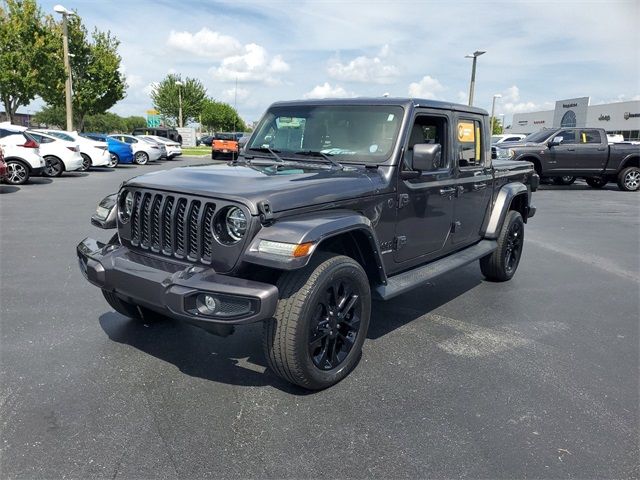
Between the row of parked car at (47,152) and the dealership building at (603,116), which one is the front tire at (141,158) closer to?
the row of parked car at (47,152)

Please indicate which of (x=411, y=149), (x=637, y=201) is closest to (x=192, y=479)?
(x=411, y=149)

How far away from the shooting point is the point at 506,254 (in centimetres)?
599

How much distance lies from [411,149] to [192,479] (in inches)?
114

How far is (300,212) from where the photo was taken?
10.5 ft

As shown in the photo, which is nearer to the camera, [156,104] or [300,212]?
[300,212]

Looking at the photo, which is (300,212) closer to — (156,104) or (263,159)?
(263,159)

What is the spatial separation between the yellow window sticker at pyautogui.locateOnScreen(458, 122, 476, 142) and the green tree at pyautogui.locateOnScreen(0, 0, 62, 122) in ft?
93.7

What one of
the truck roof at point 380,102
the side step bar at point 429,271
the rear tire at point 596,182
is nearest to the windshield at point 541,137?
the rear tire at point 596,182

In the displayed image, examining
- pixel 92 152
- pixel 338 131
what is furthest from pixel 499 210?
pixel 92 152

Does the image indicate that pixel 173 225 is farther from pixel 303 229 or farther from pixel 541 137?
pixel 541 137

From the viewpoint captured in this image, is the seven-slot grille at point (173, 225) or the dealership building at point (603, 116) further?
the dealership building at point (603, 116)

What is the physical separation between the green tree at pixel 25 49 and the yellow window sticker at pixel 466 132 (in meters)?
28.6

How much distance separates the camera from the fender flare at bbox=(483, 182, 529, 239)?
5.60 m

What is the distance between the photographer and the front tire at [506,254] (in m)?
5.81
